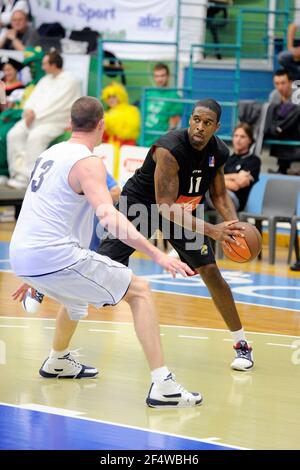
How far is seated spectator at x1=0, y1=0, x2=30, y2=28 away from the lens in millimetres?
20609

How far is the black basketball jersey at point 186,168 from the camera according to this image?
332 inches

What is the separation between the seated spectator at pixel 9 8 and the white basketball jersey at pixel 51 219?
13947 mm

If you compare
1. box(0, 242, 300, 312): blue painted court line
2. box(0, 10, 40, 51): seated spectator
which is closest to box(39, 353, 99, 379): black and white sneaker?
box(0, 242, 300, 312): blue painted court line

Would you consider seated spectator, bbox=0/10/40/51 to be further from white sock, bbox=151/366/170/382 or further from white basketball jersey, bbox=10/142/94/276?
white sock, bbox=151/366/170/382

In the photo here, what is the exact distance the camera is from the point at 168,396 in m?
7.11

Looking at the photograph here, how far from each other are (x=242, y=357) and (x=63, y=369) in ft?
4.60

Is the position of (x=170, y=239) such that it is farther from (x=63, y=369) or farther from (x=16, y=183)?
(x=16, y=183)

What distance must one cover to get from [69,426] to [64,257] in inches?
42.7

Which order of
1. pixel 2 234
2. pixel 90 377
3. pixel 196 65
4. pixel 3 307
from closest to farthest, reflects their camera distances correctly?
pixel 90 377 → pixel 3 307 → pixel 2 234 → pixel 196 65

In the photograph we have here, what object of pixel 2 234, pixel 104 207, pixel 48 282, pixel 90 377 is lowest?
pixel 2 234

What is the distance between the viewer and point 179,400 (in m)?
7.14

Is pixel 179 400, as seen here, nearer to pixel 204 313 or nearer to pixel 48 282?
pixel 48 282

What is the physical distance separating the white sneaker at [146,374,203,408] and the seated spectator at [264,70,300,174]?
9.67m
